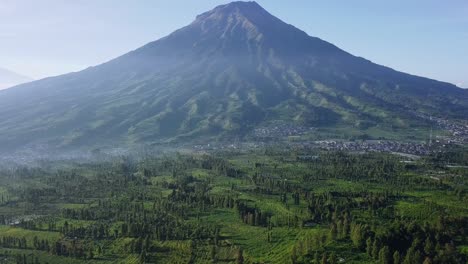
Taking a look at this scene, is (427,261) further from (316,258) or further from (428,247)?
(316,258)

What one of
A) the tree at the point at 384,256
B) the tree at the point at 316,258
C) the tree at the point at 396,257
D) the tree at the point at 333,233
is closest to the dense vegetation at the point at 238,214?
the tree at the point at 384,256

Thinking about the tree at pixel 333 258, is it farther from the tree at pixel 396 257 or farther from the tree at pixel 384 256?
the tree at pixel 396 257

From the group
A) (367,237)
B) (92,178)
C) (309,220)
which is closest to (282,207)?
(309,220)

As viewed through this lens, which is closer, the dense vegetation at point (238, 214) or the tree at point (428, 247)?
the tree at point (428, 247)

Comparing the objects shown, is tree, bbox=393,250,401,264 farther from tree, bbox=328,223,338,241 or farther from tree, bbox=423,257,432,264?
tree, bbox=328,223,338,241

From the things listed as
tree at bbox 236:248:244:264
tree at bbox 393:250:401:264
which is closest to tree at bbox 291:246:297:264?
tree at bbox 236:248:244:264

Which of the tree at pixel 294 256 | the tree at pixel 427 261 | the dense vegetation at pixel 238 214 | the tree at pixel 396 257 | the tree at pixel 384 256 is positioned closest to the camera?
the tree at pixel 427 261

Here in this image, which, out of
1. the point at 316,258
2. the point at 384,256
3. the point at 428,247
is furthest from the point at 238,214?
the point at 428,247

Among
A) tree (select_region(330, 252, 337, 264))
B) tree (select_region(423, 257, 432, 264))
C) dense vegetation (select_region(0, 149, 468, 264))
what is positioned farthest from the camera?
dense vegetation (select_region(0, 149, 468, 264))
